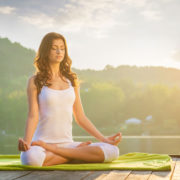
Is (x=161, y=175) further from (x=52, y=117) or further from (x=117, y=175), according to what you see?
(x=52, y=117)

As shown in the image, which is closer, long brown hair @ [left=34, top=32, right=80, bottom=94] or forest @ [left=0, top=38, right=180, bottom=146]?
long brown hair @ [left=34, top=32, right=80, bottom=94]

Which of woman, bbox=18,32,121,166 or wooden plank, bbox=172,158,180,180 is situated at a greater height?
woman, bbox=18,32,121,166

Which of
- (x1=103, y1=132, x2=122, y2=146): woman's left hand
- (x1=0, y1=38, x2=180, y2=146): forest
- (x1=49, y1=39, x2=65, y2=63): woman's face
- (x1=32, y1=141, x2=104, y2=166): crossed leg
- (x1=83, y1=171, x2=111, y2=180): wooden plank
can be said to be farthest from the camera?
(x1=0, y1=38, x2=180, y2=146): forest

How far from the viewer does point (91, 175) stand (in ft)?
6.74

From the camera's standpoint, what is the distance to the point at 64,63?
301cm

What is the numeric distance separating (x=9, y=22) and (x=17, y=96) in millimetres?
12208

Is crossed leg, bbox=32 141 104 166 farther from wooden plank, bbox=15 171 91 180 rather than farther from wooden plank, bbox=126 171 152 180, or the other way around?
wooden plank, bbox=126 171 152 180

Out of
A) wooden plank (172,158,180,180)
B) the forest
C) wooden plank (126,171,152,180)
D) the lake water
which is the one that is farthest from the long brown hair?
the forest

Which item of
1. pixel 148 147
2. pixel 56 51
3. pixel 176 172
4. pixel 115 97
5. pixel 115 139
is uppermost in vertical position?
pixel 56 51

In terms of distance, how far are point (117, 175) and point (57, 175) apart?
352 mm

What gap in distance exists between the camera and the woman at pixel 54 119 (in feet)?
8.23

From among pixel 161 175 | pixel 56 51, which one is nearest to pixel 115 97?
pixel 56 51

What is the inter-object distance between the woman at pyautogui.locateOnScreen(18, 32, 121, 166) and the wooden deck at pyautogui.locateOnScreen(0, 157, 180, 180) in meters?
0.27

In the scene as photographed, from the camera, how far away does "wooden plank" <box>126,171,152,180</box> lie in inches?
77.8
